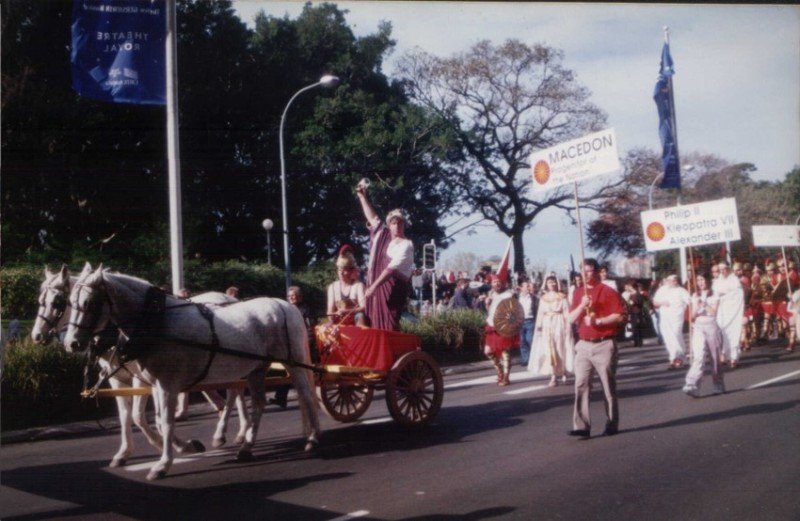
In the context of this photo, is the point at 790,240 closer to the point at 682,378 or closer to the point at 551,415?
the point at 682,378

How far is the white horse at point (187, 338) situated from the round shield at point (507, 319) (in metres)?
6.88

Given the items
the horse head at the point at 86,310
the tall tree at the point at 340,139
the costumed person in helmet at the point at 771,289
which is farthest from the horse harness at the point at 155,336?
the costumed person in helmet at the point at 771,289

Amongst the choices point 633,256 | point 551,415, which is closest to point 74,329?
point 551,415

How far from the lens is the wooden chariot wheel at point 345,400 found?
9834 millimetres

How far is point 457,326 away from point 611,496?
15.0 meters

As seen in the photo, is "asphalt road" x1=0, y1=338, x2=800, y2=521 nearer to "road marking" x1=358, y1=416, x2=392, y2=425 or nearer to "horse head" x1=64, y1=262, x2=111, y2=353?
"road marking" x1=358, y1=416, x2=392, y2=425

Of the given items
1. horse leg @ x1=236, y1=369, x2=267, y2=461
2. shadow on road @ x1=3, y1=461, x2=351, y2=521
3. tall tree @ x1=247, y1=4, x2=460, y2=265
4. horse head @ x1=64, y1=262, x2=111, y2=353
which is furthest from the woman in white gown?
horse head @ x1=64, y1=262, x2=111, y2=353

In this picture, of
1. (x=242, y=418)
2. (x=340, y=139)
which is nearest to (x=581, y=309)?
(x=242, y=418)

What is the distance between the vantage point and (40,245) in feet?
37.1

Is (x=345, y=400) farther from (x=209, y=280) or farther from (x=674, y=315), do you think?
(x=674, y=315)

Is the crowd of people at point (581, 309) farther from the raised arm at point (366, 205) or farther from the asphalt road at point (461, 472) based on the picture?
the asphalt road at point (461, 472)

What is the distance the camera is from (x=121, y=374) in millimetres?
8148

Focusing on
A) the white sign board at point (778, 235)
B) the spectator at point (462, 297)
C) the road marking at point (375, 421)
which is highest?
the white sign board at point (778, 235)

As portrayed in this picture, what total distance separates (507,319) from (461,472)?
7.69m
